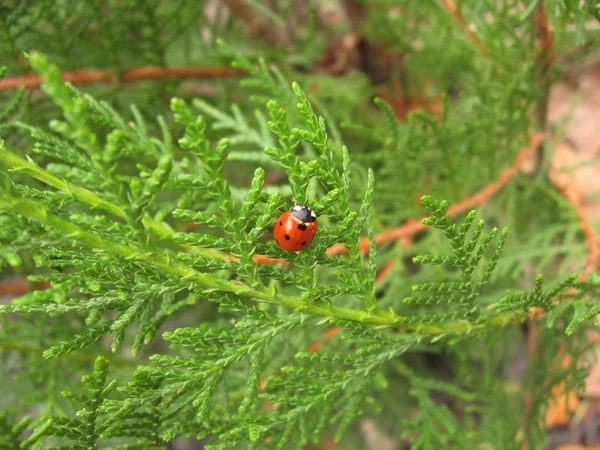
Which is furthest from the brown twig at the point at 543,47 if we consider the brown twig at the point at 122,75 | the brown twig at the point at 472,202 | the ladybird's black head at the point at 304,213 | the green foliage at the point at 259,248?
the brown twig at the point at 122,75

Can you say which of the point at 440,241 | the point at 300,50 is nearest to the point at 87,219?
the point at 440,241

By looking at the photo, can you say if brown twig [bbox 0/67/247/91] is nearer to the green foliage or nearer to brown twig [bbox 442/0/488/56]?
the green foliage

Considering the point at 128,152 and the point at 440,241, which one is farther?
the point at 440,241

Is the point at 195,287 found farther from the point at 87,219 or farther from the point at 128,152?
the point at 128,152

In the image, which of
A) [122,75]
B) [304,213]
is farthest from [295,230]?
[122,75]

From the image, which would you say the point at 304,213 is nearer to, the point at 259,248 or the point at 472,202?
the point at 259,248

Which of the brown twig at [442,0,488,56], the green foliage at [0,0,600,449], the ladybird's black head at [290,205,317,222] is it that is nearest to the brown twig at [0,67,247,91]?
the green foliage at [0,0,600,449]
